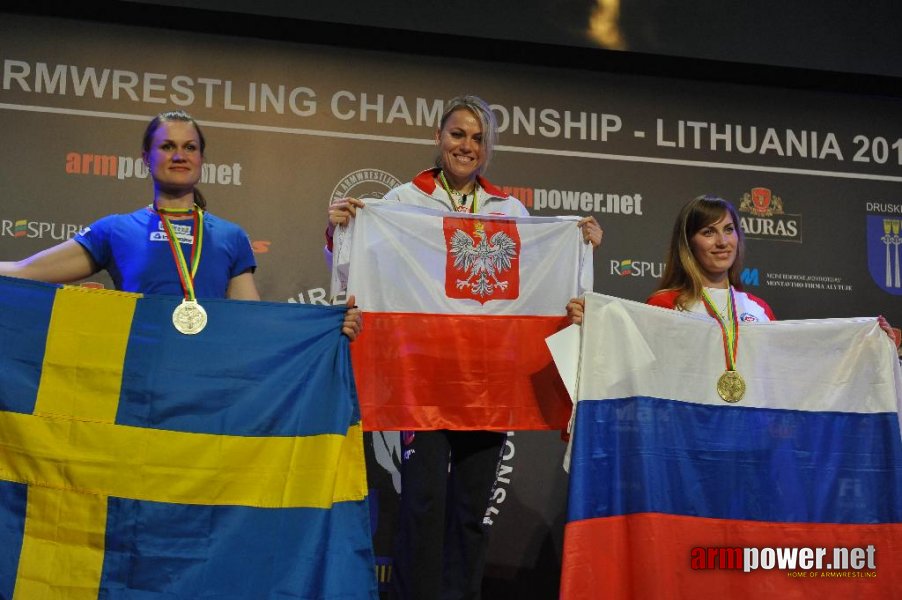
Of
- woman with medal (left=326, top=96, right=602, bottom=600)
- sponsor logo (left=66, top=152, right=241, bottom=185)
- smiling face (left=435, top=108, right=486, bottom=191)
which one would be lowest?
woman with medal (left=326, top=96, right=602, bottom=600)

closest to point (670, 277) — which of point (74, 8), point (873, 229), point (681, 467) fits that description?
point (681, 467)

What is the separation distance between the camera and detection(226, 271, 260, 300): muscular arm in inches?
121

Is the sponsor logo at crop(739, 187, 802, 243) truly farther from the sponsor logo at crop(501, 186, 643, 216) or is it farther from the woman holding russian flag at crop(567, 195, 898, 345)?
the woman holding russian flag at crop(567, 195, 898, 345)

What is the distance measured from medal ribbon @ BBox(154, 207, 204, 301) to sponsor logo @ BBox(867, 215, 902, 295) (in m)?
3.28

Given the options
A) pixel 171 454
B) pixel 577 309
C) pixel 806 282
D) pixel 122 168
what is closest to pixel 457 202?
pixel 577 309

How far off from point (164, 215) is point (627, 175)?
7.76 ft

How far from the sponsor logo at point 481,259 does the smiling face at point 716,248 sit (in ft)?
1.98

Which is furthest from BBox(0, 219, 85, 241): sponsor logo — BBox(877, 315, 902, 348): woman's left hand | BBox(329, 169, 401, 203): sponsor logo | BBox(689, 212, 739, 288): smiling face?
BBox(877, 315, 902, 348): woman's left hand

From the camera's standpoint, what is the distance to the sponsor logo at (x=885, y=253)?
476 centimetres

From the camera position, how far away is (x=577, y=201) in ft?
14.9

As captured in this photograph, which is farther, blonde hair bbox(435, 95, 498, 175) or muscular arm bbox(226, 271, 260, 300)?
blonde hair bbox(435, 95, 498, 175)

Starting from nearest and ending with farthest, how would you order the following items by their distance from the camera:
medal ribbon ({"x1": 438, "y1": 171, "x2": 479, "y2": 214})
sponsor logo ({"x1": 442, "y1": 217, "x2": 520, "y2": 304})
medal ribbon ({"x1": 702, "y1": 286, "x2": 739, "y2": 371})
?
medal ribbon ({"x1": 702, "y1": 286, "x2": 739, "y2": 371}) < sponsor logo ({"x1": 442, "y1": 217, "x2": 520, "y2": 304}) < medal ribbon ({"x1": 438, "y1": 171, "x2": 479, "y2": 214})

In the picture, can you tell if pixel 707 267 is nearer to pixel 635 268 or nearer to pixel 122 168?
pixel 635 268

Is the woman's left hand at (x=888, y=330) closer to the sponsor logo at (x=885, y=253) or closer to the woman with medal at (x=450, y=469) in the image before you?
the woman with medal at (x=450, y=469)
